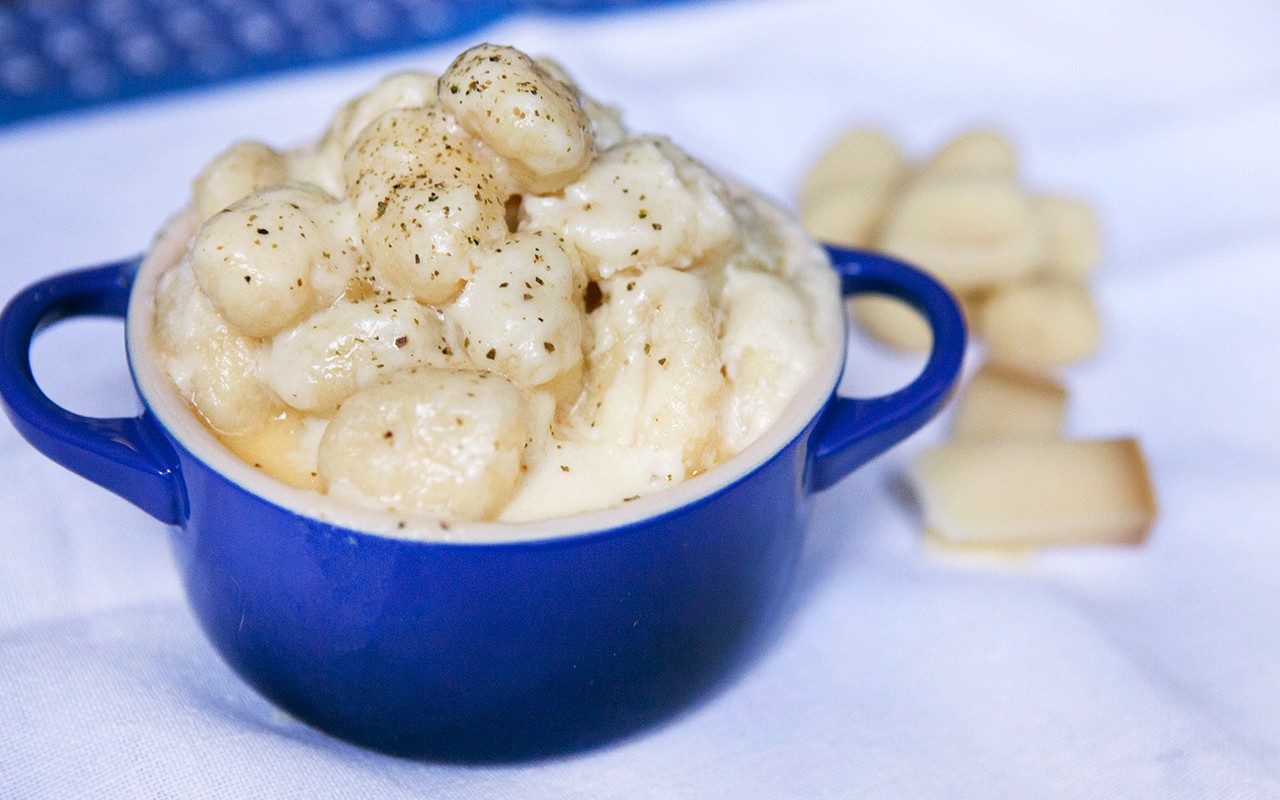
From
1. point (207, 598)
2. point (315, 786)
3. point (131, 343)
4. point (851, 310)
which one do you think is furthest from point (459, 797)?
point (851, 310)

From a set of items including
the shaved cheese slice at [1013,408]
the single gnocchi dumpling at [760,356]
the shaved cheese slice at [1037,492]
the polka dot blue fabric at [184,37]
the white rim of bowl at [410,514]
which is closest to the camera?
the white rim of bowl at [410,514]

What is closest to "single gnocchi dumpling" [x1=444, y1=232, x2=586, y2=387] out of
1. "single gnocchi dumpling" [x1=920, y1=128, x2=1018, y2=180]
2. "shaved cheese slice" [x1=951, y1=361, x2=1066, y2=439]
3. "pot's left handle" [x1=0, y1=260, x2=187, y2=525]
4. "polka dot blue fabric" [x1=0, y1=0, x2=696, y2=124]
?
"pot's left handle" [x1=0, y1=260, x2=187, y2=525]

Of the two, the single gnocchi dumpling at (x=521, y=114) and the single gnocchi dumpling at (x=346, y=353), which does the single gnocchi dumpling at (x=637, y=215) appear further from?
the single gnocchi dumpling at (x=346, y=353)

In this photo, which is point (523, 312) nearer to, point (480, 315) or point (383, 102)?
point (480, 315)

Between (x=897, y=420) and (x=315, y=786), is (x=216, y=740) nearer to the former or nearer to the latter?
(x=315, y=786)

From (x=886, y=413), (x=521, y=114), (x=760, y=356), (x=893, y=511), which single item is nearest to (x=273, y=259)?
(x=521, y=114)

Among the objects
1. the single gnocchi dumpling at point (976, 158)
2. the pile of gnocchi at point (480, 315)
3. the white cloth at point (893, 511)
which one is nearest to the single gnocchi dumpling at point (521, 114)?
the pile of gnocchi at point (480, 315)
